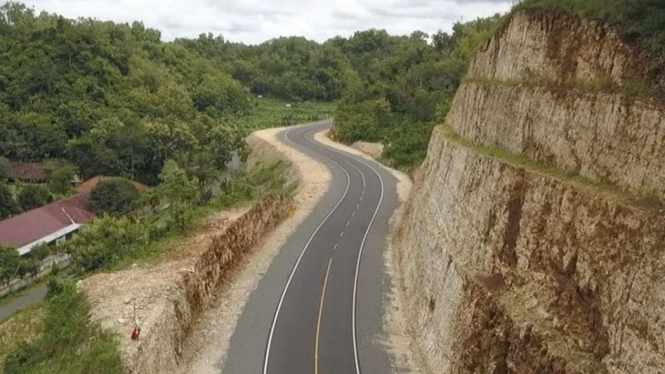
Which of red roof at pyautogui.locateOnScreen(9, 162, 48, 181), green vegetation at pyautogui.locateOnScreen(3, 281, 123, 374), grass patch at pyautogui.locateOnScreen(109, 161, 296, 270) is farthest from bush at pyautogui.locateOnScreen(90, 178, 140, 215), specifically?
green vegetation at pyautogui.locateOnScreen(3, 281, 123, 374)

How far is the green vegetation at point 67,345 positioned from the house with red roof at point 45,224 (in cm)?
2115

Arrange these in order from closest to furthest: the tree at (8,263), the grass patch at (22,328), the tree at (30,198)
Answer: the grass patch at (22,328), the tree at (8,263), the tree at (30,198)

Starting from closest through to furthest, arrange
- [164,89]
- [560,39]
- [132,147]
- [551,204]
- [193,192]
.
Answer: [551,204], [560,39], [193,192], [132,147], [164,89]

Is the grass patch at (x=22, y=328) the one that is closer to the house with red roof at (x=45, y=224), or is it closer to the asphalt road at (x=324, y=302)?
the asphalt road at (x=324, y=302)

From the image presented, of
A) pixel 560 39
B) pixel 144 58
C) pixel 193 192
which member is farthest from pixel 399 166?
pixel 144 58

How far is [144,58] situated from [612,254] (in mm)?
96772

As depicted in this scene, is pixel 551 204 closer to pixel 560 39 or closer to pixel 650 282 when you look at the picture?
pixel 650 282

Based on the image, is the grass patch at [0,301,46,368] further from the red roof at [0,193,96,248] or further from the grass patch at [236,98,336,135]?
the grass patch at [236,98,336,135]

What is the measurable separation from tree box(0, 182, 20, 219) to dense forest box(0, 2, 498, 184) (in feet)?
45.1

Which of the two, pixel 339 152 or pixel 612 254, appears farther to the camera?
pixel 339 152

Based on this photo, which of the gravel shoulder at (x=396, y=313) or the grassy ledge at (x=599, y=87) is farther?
the gravel shoulder at (x=396, y=313)

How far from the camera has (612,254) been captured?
15266 millimetres

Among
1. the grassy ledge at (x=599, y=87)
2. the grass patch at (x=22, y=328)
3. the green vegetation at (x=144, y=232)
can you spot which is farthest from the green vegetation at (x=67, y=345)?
the grassy ledge at (x=599, y=87)

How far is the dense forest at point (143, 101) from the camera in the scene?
6962 cm
